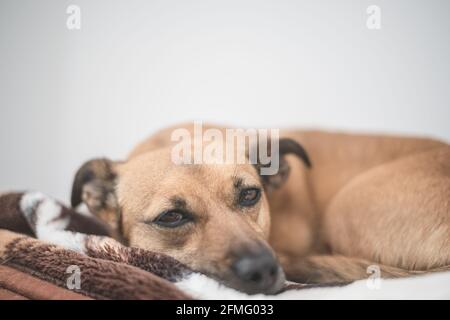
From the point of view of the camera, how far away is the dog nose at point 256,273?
1711mm

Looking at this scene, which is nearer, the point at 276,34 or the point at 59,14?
the point at 59,14

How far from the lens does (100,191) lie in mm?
A: 2426

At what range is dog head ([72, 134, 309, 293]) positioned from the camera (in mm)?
1763

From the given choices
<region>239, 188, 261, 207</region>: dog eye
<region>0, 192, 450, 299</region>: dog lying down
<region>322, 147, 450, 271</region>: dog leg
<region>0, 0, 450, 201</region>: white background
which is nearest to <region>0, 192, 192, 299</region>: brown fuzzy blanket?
<region>0, 192, 450, 299</region>: dog lying down

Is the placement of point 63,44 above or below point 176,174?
above

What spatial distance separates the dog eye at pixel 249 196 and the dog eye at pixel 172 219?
0.31 metres

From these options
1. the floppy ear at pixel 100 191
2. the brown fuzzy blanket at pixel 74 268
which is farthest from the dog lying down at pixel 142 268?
the floppy ear at pixel 100 191

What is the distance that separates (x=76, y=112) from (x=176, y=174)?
7.00 feet

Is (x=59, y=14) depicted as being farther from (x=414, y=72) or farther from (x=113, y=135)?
(x=414, y=72)

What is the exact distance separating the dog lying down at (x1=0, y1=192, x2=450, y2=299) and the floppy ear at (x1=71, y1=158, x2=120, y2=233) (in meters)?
0.22

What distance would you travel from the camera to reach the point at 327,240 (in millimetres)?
2709

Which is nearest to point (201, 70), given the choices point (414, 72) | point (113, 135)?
point (113, 135)

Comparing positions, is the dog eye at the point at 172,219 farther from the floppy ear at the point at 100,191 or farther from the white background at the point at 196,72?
the white background at the point at 196,72

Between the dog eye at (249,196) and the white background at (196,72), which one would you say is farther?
the white background at (196,72)
